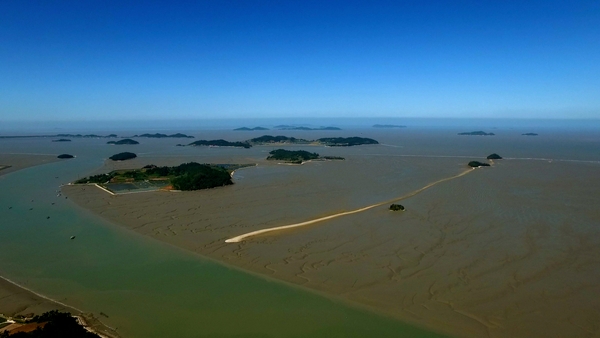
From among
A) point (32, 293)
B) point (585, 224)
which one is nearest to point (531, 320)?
point (585, 224)

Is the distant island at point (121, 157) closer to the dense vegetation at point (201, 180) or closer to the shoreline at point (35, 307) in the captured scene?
the dense vegetation at point (201, 180)

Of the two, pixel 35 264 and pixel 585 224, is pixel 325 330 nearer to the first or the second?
pixel 35 264

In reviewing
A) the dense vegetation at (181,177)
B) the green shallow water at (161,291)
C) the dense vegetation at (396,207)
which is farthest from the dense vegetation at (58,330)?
the dense vegetation at (181,177)

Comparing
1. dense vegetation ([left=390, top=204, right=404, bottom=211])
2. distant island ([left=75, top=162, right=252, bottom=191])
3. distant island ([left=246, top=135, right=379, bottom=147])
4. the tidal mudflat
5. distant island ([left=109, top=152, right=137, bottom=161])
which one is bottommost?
the tidal mudflat

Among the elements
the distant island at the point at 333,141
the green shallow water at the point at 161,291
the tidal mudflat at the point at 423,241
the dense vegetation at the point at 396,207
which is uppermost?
the distant island at the point at 333,141

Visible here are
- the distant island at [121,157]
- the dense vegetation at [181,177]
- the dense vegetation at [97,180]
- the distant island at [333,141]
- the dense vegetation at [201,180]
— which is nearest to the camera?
the dense vegetation at [201,180]

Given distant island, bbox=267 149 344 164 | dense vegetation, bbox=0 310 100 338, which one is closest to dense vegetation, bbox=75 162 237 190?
distant island, bbox=267 149 344 164

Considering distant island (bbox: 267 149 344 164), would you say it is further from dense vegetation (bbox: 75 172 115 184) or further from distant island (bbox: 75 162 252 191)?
dense vegetation (bbox: 75 172 115 184)
